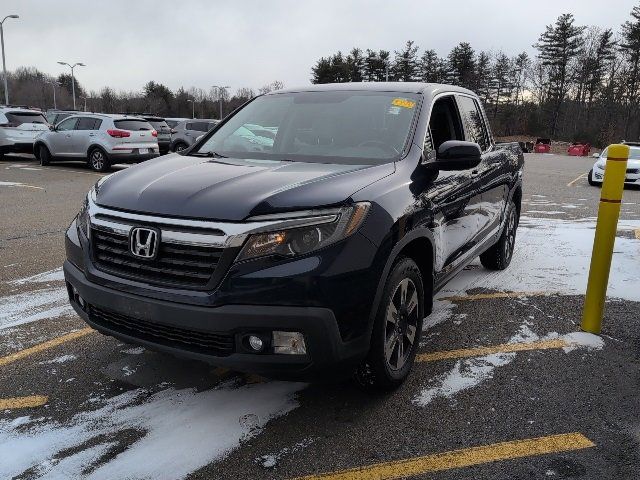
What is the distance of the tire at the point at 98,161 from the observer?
16844mm

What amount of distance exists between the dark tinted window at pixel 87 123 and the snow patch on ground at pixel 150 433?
1529cm

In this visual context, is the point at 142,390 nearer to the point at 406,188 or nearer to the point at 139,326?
the point at 139,326

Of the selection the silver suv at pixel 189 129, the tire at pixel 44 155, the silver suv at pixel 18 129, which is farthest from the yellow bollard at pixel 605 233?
the silver suv at pixel 189 129

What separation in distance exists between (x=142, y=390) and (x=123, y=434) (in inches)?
18.9

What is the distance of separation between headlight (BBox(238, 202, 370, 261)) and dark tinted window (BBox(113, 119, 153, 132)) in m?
15.3

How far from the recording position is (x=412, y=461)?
2.76 m

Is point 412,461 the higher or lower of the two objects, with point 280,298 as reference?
lower

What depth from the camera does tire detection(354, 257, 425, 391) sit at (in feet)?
9.94

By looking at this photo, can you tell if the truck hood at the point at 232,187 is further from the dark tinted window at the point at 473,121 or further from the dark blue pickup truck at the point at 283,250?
the dark tinted window at the point at 473,121

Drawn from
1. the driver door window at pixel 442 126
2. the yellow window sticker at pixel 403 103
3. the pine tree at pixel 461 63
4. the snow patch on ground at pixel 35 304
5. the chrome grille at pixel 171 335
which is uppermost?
the pine tree at pixel 461 63

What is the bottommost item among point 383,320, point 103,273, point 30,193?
point 30,193

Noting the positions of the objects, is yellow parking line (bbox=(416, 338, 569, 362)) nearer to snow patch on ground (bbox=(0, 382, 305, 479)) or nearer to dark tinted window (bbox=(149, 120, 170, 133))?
snow patch on ground (bbox=(0, 382, 305, 479))

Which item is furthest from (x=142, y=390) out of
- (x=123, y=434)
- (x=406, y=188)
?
(x=406, y=188)

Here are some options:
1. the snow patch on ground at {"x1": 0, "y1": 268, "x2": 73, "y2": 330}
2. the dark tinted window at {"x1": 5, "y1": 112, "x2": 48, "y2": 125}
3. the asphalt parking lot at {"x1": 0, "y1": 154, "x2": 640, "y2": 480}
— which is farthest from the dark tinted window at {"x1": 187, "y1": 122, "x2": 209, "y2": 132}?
the asphalt parking lot at {"x1": 0, "y1": 154, "x2": 640, "y2": 480}
